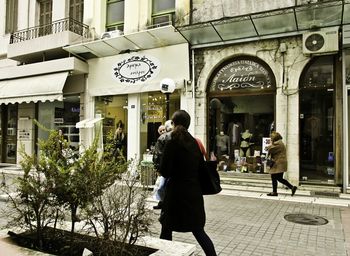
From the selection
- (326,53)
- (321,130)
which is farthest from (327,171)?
(326,53)

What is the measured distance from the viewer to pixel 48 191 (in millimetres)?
3746

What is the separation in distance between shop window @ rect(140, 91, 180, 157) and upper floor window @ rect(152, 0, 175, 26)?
2730mm

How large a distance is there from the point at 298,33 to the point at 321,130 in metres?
3.00

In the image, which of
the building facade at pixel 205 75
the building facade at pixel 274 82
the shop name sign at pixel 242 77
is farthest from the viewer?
the shop name sign at pixel 242 77

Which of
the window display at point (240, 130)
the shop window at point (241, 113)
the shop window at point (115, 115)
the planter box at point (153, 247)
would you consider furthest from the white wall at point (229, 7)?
the planter box at point (153, 247)

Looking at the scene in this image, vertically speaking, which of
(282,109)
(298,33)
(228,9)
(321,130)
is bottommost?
(321,130)

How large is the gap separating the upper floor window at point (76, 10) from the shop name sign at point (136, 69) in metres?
3.51

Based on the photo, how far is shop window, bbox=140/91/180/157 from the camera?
41.4 ft

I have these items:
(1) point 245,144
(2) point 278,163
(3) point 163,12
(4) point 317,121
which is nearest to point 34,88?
(3) point 163,12

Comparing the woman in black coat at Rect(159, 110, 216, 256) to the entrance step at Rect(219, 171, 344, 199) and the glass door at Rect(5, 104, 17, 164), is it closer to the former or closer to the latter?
the entrance step at Rect(219, 171, 344, 199)

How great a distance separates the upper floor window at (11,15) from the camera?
16828mm

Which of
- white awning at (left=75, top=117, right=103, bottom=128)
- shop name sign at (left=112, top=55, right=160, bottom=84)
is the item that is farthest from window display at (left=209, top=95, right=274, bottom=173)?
white awning at (left=75, top=117, right=103, bottom=128)

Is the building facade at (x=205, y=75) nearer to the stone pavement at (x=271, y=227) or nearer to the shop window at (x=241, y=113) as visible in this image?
the shop window at (x=241, y=113)

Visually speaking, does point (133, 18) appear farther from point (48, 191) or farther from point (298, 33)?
point (48, 191)
